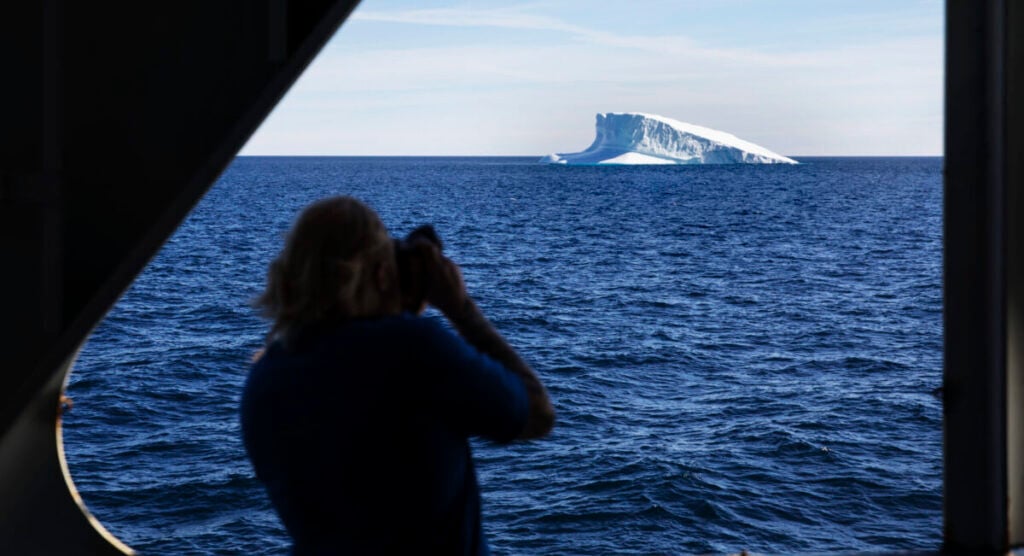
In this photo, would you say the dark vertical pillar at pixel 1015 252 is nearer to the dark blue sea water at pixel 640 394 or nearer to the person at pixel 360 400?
the person at pixel 360 400

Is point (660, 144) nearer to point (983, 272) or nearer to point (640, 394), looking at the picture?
point (640, 394)

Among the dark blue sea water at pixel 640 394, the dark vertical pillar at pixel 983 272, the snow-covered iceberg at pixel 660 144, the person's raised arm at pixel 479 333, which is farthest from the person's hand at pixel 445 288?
the snow-covered iceberg at pixel 660 144

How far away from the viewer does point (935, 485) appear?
1836cm

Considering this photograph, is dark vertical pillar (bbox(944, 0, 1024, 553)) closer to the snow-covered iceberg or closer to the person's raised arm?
the person's raised arm

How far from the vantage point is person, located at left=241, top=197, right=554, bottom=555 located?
1.13m

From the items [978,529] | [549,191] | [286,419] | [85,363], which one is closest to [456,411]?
[286,419]

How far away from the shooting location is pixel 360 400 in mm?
1135

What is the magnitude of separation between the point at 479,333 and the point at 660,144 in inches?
4600

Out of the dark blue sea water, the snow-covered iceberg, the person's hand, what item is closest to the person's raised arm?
the person's hand

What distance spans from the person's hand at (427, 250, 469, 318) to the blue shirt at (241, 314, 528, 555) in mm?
69

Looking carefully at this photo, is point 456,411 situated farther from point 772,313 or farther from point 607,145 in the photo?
point 607,145

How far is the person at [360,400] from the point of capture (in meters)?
1.13

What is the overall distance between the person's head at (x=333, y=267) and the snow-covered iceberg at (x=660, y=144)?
111922mm

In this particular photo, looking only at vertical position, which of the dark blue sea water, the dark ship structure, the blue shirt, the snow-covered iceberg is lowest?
the dark blue sea water
